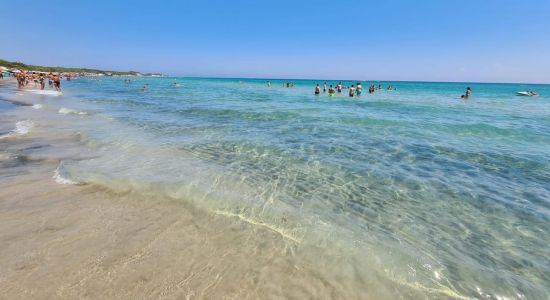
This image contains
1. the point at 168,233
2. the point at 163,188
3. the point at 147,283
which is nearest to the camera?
the point at 147,283

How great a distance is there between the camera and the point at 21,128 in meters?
11.5

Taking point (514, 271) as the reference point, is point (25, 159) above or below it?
above

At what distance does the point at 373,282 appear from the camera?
3.66 meters

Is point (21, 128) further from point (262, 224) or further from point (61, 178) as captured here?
point (262, 224)

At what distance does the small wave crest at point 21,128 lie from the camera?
10402 millimetres

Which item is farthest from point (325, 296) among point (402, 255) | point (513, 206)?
point (513, 206)

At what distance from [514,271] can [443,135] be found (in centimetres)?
1024

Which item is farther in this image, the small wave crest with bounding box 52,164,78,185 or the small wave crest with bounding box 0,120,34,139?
the small wave crest with bounding box 0,120,34,139

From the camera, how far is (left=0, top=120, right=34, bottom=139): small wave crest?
34.1ft

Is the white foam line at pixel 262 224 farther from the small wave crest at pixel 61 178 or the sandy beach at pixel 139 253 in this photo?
the small wave crest at pixel 61 178

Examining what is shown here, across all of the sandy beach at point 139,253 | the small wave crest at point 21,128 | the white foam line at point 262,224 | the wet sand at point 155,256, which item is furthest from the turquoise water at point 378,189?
the small wave crest at point 21,128

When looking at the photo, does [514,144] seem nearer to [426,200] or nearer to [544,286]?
[426,200]

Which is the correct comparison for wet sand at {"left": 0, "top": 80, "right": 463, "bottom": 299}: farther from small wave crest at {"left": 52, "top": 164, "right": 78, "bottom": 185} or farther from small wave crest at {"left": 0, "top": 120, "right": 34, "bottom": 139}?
small wave crest at {"left": 0, "top": 120, "right": 34, "bottom": 139}

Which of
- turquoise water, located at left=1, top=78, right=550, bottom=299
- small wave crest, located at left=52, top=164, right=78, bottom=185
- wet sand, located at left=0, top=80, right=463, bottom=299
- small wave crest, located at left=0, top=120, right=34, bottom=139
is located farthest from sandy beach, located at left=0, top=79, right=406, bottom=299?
small wave crest, located at left=0, top=120, right=34, bottom=139
